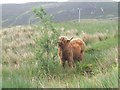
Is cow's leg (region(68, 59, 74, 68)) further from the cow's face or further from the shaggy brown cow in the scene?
the cow's face

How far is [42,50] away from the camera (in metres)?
10.1

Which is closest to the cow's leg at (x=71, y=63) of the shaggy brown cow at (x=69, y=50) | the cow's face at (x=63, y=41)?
the shaggy brown cow at (x=69, y=50)

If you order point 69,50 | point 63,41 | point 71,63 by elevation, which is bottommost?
point 71,63

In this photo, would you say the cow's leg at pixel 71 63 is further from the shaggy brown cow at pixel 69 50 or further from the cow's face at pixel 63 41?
the cow's face at pixel 63 41

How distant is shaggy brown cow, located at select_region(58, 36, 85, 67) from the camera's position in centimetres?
1098

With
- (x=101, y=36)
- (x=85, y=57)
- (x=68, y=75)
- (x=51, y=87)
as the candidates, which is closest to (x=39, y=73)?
(x=68, y=75)

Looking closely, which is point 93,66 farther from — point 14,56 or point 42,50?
point 14,56

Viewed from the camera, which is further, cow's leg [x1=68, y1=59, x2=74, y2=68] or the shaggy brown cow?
the shaggy brown cow

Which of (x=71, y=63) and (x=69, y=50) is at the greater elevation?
(x=69, y=50)

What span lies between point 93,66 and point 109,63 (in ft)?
3.98

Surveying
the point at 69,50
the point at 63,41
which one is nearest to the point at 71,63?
the point at 69,50

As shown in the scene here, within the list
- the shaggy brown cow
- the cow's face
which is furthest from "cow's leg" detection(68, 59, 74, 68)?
the cow's face

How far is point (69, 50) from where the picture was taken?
1138 cm

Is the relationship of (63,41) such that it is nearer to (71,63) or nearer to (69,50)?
(69,50)
